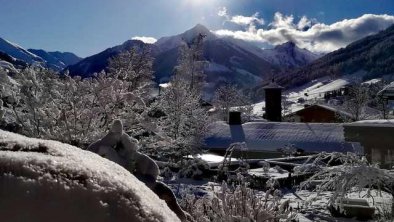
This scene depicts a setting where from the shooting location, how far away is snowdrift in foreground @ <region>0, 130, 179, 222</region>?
117 centimetres

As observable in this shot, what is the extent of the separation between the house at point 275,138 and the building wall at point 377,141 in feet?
64.9

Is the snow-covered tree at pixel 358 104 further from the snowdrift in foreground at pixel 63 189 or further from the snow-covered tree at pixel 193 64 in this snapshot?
the snowdrift in foreground at pixel 63 189

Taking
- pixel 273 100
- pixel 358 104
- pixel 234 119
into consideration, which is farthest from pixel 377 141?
pixel 358 104

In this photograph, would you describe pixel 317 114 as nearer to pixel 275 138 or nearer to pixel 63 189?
pixel 275 138

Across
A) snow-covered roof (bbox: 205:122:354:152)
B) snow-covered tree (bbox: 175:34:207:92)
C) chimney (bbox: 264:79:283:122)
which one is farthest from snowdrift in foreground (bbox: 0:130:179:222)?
chimney (bbox: 264:79:283:122)

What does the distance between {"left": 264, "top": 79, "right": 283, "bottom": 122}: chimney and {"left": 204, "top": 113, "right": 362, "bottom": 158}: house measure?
29.2ft

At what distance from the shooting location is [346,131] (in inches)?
611

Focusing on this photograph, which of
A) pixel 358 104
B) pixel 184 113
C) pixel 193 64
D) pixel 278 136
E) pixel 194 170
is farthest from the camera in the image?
pixel 358 104

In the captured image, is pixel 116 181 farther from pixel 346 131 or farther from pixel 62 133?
pixel 346 131

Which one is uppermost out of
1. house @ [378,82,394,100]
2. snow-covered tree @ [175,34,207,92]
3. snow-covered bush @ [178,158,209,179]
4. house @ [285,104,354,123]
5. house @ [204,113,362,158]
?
snow-covered tree @ [175,34,207,92]

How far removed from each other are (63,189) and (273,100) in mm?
52346

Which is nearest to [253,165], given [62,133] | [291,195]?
[291,195]

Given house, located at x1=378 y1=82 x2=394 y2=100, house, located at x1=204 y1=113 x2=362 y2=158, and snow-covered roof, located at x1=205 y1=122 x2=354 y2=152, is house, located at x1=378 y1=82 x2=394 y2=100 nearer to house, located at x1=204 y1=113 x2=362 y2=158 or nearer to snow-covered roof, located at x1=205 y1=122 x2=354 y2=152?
house, located at x1=204 y1=113 x2=362 y2=158

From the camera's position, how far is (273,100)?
173 feet
